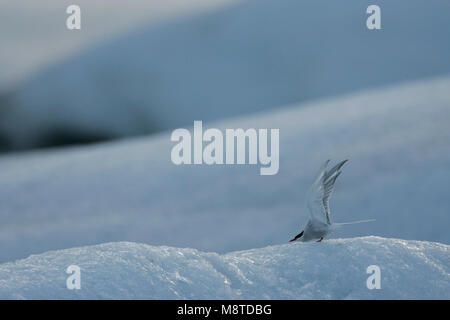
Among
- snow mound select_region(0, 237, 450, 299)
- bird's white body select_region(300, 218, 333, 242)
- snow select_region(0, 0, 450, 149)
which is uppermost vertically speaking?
snow select_region(0, 0, 450, 149)

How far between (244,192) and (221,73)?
485 centimetres

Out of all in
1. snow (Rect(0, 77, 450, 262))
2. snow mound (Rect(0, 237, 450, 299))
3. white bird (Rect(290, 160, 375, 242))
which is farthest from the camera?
snow (Rect(0, 77, 450, 262))

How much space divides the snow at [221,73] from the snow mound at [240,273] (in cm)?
778

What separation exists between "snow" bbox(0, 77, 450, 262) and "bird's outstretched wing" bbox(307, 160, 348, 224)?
274cm

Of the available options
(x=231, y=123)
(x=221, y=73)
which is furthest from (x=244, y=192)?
(x=221, y=73)

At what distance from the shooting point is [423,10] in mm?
10117

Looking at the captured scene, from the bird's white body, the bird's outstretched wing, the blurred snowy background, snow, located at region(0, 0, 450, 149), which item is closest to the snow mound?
the bird's white body

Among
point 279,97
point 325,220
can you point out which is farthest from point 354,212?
point 279,97

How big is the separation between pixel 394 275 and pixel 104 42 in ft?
30.5

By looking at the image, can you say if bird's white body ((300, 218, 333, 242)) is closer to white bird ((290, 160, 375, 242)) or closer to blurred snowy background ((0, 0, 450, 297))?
white bird ((290, 160, 375, 242))

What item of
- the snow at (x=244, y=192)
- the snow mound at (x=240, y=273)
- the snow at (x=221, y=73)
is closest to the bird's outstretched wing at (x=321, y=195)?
the snow mound at (x=240, y=273)

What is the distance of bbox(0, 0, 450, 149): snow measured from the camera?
32.4ft

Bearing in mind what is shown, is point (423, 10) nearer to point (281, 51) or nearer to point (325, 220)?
point (281, 51)

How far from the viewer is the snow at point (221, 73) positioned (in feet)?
32.4
